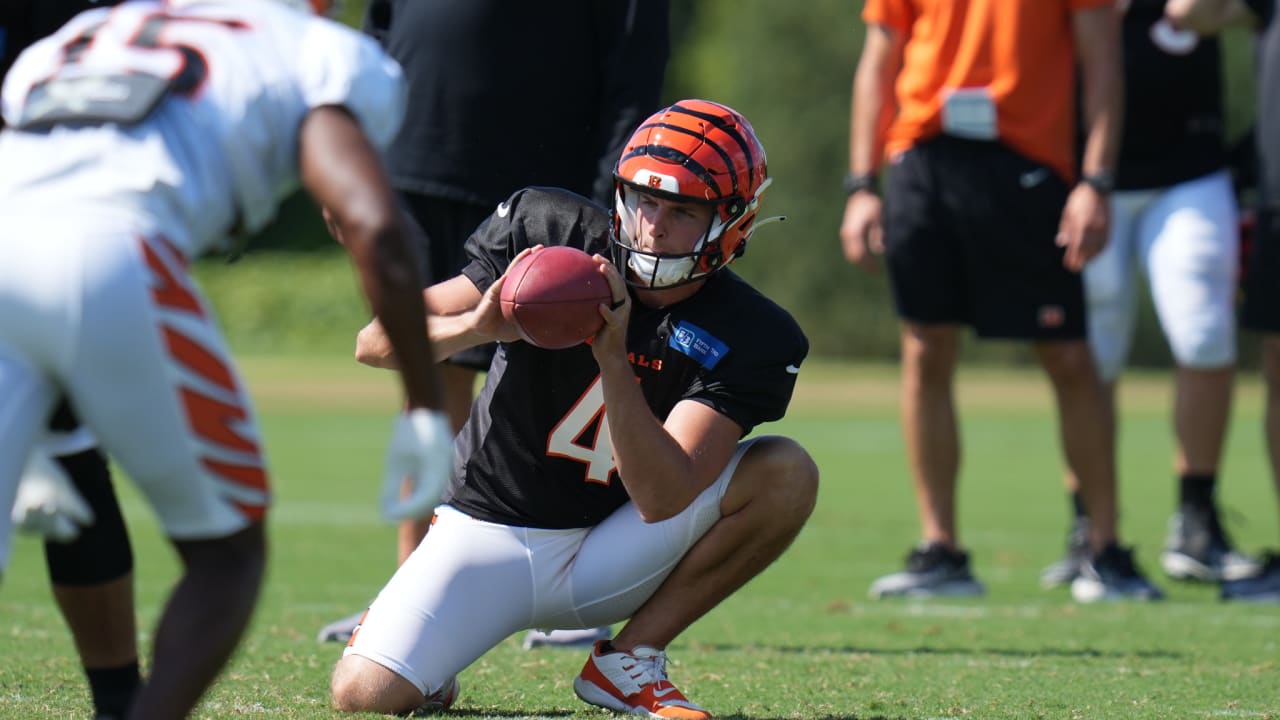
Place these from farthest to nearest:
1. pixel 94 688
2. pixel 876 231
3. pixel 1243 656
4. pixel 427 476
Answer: pixel 876 231 < pixel 1243 656 < pixel 94 688 < pixel 427 476

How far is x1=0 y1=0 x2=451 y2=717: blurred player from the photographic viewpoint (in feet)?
7.87

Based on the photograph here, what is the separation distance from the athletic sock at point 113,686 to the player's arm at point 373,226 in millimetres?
1030

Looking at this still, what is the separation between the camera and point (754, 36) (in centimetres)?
2483

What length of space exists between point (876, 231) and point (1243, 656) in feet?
6.83

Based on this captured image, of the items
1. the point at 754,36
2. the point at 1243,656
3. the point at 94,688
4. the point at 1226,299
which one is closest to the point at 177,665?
the point at 94,688

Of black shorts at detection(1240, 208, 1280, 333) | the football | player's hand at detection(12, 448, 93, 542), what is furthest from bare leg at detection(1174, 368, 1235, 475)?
Answer: player's hand at detection(12, 448, 93, 542)

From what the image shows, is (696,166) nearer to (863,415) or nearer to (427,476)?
(427,476)

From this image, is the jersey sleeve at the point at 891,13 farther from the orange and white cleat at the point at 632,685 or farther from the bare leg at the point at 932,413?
the orange and white cleat at the point at 632,685

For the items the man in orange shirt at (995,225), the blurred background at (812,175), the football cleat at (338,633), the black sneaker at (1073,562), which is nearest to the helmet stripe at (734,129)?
the football cleat at (338,633)

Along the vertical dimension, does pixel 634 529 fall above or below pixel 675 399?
below

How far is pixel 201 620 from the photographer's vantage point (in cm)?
252

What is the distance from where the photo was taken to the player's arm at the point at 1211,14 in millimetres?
5910

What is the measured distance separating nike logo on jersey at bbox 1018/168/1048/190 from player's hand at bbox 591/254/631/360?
2912 mm

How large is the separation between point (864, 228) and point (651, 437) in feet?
9.17
